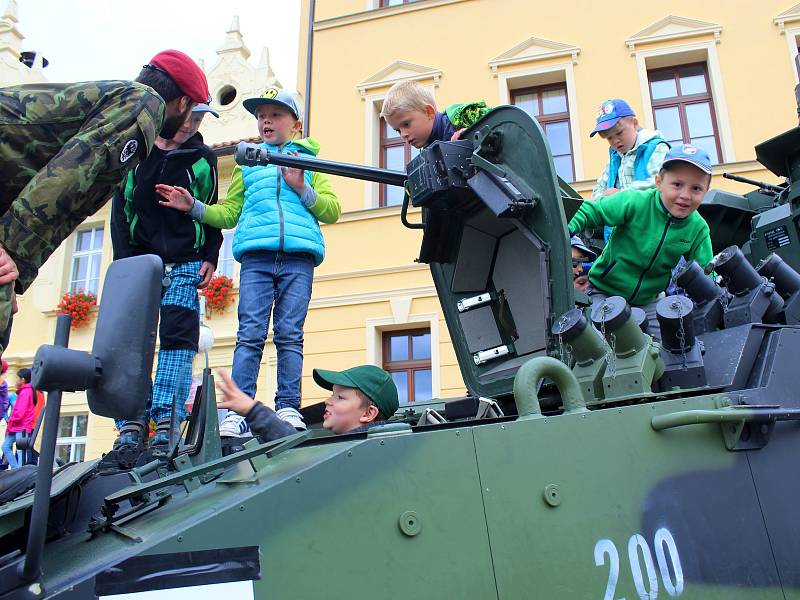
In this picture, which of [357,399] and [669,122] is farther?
[669,122]

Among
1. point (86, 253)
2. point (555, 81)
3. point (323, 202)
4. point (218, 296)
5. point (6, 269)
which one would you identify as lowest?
point (6, 269)

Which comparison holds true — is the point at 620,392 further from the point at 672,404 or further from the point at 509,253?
the point at 509,253

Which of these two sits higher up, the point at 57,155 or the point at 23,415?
the point at 23,415

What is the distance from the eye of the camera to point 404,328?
11.6 m

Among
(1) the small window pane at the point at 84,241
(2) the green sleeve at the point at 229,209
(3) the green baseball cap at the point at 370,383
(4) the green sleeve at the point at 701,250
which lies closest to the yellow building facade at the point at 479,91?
(1) the small window pane at the point at 84,241

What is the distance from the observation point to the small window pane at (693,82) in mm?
12008

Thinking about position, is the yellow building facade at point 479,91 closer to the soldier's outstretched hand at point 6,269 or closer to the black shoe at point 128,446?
the black shoe at point 128,446

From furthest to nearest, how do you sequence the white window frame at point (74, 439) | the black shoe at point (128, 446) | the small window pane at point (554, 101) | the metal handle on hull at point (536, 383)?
the white window frame at point (74, 439), the small window pane at point (554, 101), the black shoe at point (128, 446), the metal handle on hull at point (536, 383)

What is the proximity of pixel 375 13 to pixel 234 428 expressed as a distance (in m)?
11.3

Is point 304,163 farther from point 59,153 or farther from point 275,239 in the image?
point 59,153

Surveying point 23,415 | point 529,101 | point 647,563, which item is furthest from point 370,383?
point 529,101

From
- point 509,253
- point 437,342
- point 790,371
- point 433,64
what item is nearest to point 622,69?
point 433,64

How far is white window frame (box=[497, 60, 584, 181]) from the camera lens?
38.2 feet

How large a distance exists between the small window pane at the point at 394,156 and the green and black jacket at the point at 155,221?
28.8ft
